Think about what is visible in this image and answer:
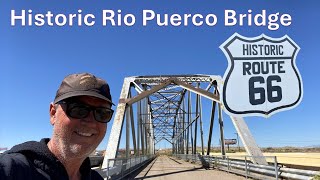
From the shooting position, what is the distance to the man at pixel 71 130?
54.7 inches

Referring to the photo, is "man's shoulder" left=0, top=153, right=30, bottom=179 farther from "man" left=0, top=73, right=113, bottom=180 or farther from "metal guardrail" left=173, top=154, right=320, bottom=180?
"metal guardrail" left=173, top=154, right=320, bottom=180

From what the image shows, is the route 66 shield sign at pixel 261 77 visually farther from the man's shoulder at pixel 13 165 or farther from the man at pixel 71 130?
the man's shoulder at pixel 13 165

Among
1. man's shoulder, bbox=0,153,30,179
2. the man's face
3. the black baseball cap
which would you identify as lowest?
man's shoulder, bbox=0,153,30,179

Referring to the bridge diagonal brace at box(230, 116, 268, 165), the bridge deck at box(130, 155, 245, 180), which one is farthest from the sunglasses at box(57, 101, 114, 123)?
the bridge diagonal brace at box(230, 116, 268, 165)

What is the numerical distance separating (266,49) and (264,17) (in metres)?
2.63

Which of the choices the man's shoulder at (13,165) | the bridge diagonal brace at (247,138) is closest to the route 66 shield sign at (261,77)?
the man's shoulder at (13,165)

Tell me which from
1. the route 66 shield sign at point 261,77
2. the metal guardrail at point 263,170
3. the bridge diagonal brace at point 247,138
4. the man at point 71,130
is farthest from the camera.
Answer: the bridge diagonal brace at point 247,138

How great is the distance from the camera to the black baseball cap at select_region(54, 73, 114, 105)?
1555 mm

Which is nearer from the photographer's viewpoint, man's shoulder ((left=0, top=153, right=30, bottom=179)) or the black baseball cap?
man's shoulder ((left=0, top=153, right=30, bottom=179))

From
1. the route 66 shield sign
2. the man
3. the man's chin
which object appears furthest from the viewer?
the route 66 shield sign

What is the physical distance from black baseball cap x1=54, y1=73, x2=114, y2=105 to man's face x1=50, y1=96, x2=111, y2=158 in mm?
41

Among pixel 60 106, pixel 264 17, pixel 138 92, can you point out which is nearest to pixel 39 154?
pixel 60 106

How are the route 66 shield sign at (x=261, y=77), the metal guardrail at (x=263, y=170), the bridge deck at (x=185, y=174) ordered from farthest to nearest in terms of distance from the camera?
the bridge deck at (x=185, y=174) → the metal guardrail at (x=263, y=170) → the route 66 shield sign at (x=261, y=77)

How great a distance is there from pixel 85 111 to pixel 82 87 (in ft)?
0.34
